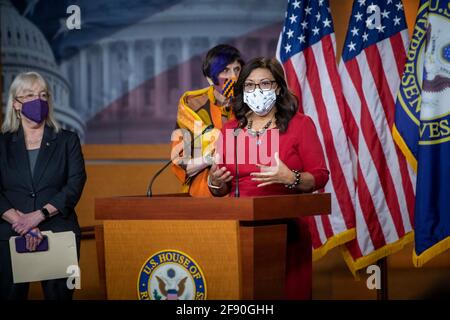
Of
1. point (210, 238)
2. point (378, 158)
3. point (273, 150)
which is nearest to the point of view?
point (210, 238)

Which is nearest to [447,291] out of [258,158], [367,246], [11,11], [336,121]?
[367,246]

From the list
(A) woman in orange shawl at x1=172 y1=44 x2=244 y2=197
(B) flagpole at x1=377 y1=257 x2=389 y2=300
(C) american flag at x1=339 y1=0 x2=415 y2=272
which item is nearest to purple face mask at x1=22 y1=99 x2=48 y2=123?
(A) woman in orange shawl at x1=172 y1=44 x2=244 y2=197

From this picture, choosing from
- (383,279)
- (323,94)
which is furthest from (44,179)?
(383,279)

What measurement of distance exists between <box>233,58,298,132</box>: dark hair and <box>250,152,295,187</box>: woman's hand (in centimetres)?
27

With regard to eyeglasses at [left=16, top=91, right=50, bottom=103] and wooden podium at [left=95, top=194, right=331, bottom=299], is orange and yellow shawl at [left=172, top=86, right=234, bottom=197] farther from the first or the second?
wooden podium at [left=95, top=194, right=331, bottom=299]

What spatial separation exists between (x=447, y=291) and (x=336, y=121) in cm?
143

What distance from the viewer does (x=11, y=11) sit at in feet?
16.8

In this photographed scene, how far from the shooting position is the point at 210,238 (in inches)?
107

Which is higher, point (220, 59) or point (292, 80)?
point (220, 59)

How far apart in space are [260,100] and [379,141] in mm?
1345

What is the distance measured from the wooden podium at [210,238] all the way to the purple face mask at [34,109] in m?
0.90

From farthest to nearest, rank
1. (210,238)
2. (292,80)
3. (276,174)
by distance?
(292,80) → (276,174) → (210,238)

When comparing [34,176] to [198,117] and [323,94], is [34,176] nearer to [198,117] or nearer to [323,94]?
[198,117]

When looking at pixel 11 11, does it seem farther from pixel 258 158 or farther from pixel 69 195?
pixel 258 158
